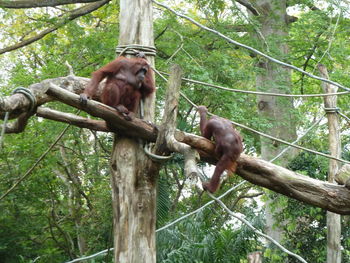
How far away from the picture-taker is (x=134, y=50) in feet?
13.9

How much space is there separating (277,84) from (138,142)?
576cm

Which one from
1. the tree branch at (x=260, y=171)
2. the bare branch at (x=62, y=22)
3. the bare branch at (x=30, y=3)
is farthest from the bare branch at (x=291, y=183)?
the bare branch at (x=30, y=3)

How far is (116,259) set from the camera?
12.4 feet

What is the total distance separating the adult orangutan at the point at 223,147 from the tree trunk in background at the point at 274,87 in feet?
14.3

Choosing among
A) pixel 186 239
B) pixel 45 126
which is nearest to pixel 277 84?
pixel 186 239

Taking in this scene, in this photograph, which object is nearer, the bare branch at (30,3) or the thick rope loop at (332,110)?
the thick rope loop at (332,110)

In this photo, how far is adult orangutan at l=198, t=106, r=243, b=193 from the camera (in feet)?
12.8

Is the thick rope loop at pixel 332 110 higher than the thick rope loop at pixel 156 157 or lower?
higher

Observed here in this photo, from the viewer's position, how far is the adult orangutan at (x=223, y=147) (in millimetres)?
3900

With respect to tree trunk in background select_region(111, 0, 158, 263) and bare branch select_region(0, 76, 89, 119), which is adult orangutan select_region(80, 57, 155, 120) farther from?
tree trunk in background select_region(111, 0, 158, 263)

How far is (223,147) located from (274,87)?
17.7 feet

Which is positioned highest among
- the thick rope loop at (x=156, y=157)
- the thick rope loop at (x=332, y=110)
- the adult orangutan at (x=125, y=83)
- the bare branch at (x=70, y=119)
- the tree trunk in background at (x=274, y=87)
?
the tree trunk in background at (x=274, y=87)

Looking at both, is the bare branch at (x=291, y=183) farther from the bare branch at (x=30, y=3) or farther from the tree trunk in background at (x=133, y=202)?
the bare branch at (x=30, y=3)

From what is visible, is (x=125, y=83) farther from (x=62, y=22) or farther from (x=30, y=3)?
(x=30, y=3)
